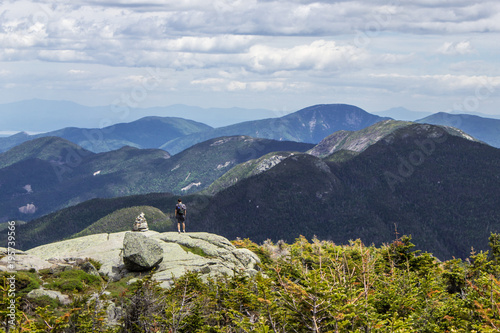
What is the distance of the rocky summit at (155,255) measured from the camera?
43700 mm

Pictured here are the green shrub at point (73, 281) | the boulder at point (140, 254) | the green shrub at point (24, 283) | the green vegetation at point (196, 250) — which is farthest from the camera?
the green vegetation at point (196, 250)

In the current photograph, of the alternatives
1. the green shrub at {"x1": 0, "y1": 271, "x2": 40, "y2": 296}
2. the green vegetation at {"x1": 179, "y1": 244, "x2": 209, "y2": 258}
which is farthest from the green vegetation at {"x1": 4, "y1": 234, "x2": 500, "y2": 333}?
the green vegetation at {"x1": 179, "y1": 244, "x2": 209, "y2": 258}

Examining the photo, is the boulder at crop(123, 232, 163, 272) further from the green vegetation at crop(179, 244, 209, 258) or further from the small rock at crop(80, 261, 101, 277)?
the green vegetation at crop(179, 244, 209, 258)

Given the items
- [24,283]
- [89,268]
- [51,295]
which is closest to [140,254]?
[89,268]

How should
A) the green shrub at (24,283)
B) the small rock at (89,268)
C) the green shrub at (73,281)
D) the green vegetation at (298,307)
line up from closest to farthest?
1. the green vegetation at (298,307)
2. the green shrub at (24,283)
3. the green shrub at (73,281)
4. the small rock at (89,268)

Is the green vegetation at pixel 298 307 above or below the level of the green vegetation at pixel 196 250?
above

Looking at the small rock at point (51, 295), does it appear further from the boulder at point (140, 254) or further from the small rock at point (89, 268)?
the boulder at point (140, 254)

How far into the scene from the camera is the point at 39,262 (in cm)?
4459

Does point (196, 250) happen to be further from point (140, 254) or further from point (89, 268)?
point (89, 268)

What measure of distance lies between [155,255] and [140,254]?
5.75 ft

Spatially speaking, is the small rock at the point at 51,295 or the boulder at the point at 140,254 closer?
the small rock at the point at 51,295

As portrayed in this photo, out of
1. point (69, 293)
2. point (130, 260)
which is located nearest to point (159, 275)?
point (130, 260)

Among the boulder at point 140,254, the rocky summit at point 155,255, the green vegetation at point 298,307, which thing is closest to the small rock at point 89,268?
the rocky summit at point 155,255

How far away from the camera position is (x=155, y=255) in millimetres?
45562
